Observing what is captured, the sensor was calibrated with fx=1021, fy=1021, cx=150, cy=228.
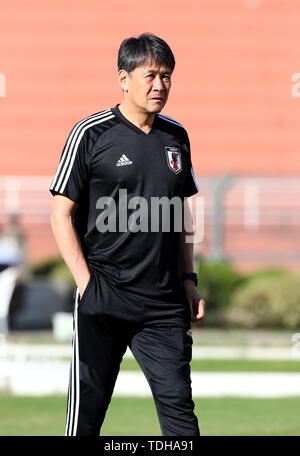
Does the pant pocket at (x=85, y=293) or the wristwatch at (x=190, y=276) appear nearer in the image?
the pant pocket at (x=85, y=293)

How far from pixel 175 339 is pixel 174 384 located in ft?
0.71

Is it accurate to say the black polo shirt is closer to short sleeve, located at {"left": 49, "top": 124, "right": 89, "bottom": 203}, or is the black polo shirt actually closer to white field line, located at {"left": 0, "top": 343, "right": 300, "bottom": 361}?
short sleeve, located at {"left": 49, "top": 124, "right": 89, "bottom": 203}

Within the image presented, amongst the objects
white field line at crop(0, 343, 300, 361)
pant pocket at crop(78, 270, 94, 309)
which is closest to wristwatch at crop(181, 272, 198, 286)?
pant pocket at crop(78, 270, 94, 309)

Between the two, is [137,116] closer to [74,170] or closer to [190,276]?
[74,170]

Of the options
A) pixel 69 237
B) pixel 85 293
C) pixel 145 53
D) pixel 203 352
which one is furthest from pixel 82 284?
pixel 203 352

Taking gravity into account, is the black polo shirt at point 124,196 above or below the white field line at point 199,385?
above

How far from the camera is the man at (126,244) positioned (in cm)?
Answer: 439

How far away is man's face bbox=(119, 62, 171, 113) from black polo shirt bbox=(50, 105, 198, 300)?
0.14 m

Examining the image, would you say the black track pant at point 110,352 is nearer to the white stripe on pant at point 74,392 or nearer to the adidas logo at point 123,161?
the white stripe on pant at point 74,392

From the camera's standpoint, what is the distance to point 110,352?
4473 mm

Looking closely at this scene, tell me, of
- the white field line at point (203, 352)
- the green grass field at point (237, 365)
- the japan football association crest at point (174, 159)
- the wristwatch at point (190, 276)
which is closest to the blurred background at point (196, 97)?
the white field line at point (203, 352)

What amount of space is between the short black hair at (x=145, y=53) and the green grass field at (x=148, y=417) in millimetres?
3290

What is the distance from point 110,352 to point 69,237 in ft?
1.76

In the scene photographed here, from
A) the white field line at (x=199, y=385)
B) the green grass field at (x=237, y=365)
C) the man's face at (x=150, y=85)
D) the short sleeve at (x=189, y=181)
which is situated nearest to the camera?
the man's face at (x=150, y=85)
